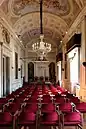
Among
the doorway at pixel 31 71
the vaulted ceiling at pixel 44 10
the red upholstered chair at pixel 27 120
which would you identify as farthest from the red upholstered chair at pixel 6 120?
the doorway at pixel 31 71

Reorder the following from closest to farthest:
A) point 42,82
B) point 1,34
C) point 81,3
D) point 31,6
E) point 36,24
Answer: point 81,3
point 1,34
point 31,6
point 36,24
point 42,82

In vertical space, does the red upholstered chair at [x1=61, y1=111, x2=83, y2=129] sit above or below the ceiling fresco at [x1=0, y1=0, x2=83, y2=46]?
below

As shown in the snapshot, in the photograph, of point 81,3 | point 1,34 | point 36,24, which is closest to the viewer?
point 81,3

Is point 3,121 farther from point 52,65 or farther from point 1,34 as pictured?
point 52,65

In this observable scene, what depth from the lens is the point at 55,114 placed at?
6.30m

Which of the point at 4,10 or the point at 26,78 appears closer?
the point at 4,10

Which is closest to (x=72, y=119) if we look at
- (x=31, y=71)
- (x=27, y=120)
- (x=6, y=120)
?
(x=27, y=120)

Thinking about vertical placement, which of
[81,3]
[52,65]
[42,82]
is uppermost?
[81,3]

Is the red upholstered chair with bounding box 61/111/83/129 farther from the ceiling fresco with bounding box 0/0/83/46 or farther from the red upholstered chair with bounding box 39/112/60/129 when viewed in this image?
the ceiling fresco with bounding box 0/0/83/46

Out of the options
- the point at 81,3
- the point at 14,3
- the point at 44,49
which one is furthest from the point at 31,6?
the point at 81,3

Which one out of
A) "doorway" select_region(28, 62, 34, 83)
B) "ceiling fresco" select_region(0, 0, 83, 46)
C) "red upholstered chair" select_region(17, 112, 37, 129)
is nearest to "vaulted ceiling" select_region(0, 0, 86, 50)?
"ceiling fresco" select_region(0, 0, 83, 46)

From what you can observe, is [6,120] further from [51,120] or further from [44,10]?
[44,10]

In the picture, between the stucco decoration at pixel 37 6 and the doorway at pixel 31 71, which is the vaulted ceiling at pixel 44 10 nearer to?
the stucco decoration at pixel 37 6

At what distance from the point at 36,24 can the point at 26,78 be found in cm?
1279
